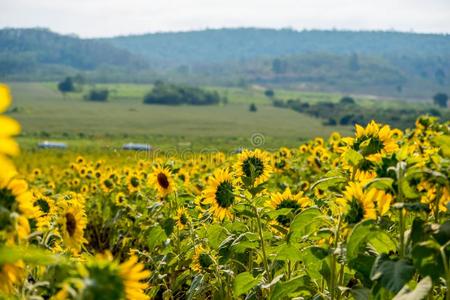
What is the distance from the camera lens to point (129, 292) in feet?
4.88

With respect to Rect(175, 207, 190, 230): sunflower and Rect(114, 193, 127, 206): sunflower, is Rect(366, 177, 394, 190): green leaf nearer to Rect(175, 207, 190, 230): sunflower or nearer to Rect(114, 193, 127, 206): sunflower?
Rect(175, 207, 190, 230): sunflower

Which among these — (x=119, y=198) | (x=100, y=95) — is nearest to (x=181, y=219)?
(x=119, y=198)

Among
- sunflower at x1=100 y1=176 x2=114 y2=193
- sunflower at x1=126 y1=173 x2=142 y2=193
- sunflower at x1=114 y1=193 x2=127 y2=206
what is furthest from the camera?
sunflower at x1=100 y1=176 x2=114 y2=193

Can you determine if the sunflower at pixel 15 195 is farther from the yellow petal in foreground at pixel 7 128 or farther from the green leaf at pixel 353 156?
the green leaf at pixel 353 156

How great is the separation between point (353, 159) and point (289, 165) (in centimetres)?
480

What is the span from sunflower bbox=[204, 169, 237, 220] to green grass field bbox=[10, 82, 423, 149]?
42151 mm

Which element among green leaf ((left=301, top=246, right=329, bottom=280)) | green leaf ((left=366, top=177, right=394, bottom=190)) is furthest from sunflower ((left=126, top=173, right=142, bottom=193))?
green leaf ((left=366, top=177, right=394, bottom=190))

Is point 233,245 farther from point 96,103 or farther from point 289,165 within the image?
point 96,103

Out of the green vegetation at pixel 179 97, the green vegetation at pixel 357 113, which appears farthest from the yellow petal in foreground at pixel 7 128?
the green vegetation at pixel 179 97

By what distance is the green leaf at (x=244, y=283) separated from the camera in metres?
2.96

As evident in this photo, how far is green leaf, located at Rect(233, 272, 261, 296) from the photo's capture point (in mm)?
2963

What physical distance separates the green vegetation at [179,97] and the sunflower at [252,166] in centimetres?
10568

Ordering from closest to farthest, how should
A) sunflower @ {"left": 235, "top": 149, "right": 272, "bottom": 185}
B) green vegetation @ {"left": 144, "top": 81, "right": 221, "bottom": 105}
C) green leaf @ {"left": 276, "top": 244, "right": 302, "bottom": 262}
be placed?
green leaf @ {"left": 276, "top": 244, "right": 302, "bottom": 262} < sunflower @ {"left": 235, "top": 149, "right": 272, "bottom": 185} < green vegetation @ {"left": 144, "top": 81, "right": 221, "bottom": 105}

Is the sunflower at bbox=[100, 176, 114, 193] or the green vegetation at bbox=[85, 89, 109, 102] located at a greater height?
the sunflower at bbox=[100, 176, 114, 193]
